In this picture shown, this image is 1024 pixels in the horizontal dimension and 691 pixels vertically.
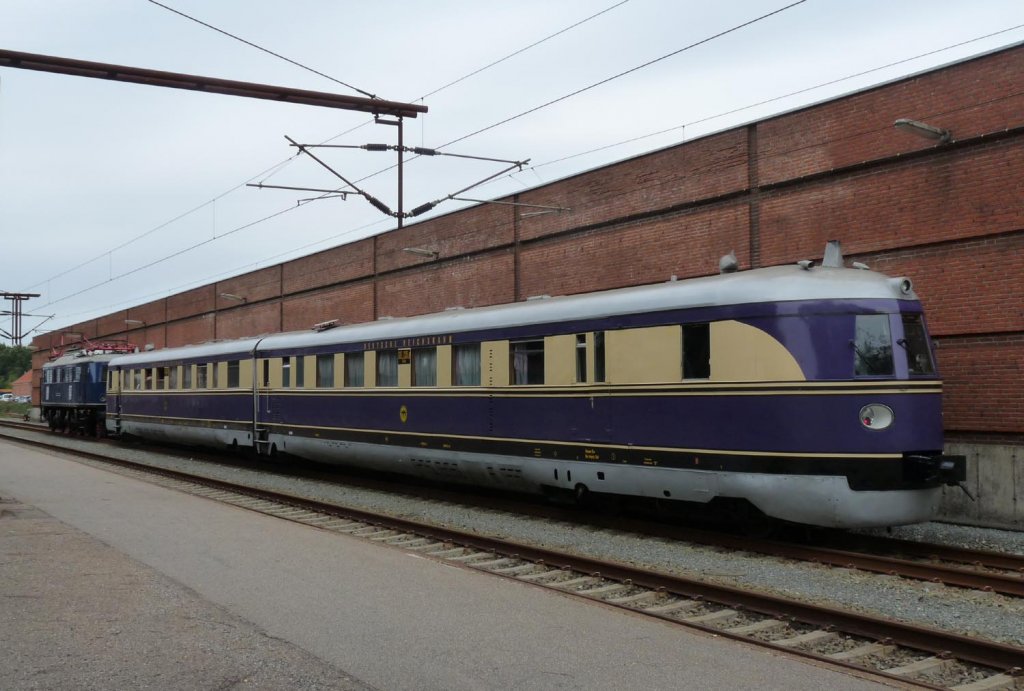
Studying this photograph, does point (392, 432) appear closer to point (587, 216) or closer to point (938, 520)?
point (587, 216)

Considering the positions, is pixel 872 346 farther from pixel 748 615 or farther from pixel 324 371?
pixel 324 371

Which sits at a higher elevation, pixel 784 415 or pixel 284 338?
pixel 284 338

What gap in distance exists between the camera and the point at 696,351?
34.2 ft

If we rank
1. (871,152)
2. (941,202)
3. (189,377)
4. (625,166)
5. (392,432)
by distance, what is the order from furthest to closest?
(189,377) → (625,166) → (392,432) → (871,152) → (941,202)

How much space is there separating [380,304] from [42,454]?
1012cm

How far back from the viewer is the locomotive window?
1188cm

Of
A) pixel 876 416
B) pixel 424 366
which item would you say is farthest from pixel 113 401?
pixel 876 416

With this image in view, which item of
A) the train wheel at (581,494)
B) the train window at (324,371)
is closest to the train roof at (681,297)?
the train window at (324,371)

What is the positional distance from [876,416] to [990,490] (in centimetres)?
388

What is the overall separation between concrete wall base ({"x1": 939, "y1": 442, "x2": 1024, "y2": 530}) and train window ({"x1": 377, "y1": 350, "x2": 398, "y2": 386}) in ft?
28.9

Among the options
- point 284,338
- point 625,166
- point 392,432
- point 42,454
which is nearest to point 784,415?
point 392,432

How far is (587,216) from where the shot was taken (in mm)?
19047

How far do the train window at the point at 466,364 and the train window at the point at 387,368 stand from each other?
5.99 ft

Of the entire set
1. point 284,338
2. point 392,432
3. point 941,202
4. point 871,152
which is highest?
point 871,152
